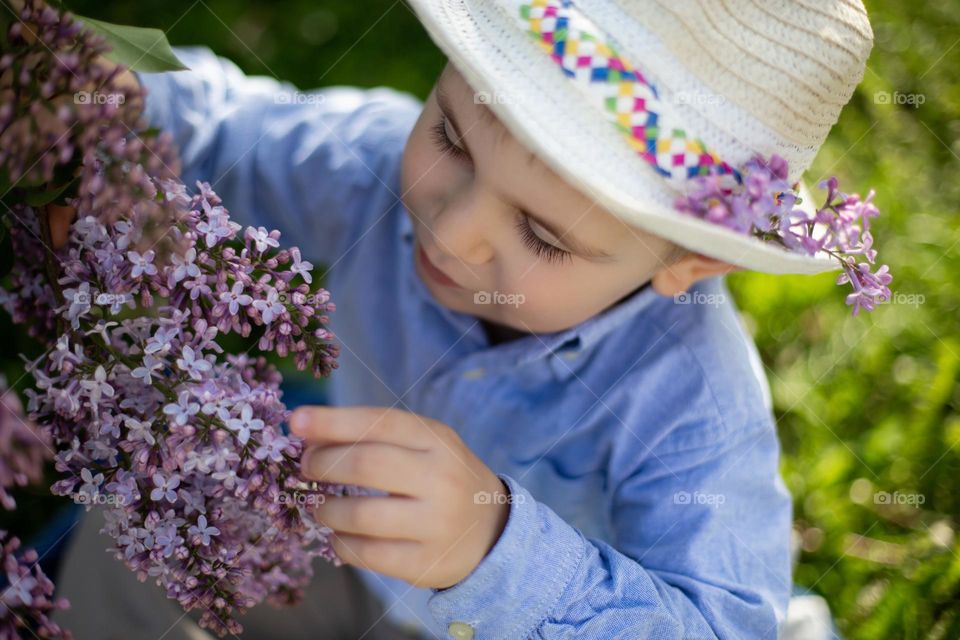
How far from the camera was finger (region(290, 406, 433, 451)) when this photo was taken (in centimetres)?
120

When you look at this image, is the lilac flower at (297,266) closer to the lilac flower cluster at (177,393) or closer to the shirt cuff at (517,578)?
the lilac flower cluster at (177,393)

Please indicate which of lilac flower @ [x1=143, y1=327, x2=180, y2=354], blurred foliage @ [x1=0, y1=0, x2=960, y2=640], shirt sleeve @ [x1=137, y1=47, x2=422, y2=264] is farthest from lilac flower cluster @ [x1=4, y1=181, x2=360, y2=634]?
blurred foliage @ [x1=0, y1=0, x2=960, y2=640]

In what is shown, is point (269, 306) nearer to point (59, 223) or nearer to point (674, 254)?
point (59, 223)

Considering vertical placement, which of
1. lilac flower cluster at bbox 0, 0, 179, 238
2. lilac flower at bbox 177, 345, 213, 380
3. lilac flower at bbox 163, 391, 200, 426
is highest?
lilac flower cluster at bbox 0, 0, 179, 238

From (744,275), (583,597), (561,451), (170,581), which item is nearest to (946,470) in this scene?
(744,275)

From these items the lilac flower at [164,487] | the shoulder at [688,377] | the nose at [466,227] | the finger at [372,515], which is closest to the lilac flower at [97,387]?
the lilac flower at [164,487]

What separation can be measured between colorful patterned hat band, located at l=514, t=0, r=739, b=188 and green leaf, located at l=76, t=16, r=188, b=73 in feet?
1.61

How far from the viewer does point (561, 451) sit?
1.93 m

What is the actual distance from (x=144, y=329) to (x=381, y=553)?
0.45 metres

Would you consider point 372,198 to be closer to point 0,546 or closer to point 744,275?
point 0,546

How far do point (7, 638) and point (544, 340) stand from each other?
1069 millimetres

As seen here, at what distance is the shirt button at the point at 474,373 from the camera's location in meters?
1.91

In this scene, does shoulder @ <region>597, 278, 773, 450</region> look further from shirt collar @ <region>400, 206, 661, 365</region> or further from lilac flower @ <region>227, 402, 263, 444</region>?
lilac flower @ <region>227, 402, 263, 444</region>

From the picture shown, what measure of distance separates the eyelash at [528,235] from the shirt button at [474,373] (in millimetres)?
517
